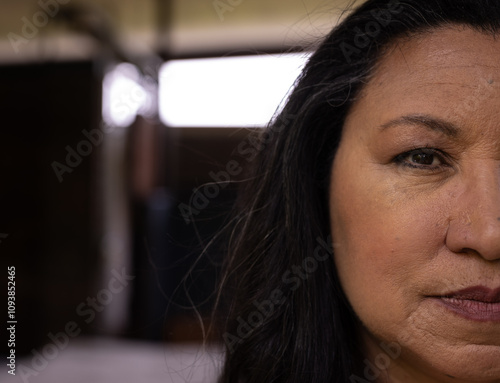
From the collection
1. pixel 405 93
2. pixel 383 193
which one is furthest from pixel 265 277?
pixel 405 93

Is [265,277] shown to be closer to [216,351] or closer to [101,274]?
[216,351]

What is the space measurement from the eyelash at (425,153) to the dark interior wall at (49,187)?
17.2 ft

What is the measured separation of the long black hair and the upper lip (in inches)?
14.9

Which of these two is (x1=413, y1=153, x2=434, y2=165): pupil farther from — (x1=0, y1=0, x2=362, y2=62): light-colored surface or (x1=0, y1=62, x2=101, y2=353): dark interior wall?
(x1=0, y1=62, x2=101, y2=353): dark interior wall

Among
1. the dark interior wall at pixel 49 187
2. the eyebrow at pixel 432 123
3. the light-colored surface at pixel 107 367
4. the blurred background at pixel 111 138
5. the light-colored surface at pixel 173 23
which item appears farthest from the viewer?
the dark interior wall at pixel 49 187

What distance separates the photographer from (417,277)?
1.12 metres

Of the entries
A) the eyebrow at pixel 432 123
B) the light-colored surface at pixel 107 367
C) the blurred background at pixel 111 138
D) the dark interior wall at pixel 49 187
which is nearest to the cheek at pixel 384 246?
the eyebrow at pixel 432 123

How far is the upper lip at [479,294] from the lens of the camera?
3.51 ft

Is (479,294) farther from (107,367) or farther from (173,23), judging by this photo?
(173,23)

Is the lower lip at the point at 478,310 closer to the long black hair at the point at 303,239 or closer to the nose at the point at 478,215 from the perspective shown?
the nose at the point at 478,215

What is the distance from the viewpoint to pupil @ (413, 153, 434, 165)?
47.1 inches

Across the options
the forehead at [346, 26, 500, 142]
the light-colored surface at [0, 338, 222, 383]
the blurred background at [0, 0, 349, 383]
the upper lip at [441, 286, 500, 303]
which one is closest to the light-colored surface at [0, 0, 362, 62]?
the blurred background at [0, 0, 349, 383]

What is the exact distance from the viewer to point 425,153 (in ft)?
3.95

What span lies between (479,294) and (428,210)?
7.3 inches
